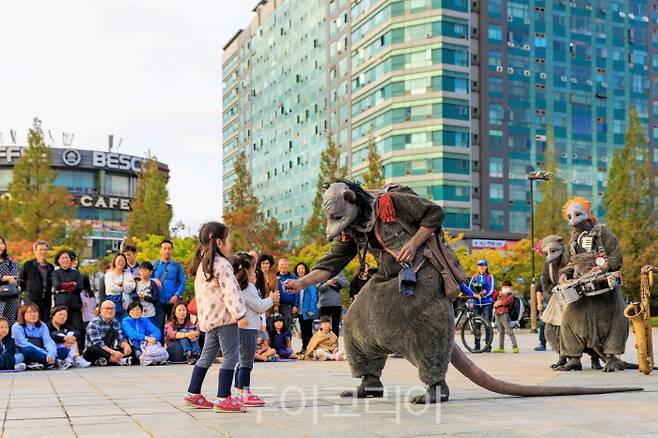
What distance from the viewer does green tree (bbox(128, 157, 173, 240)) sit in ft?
188

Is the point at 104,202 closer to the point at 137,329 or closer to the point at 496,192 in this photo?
the point at 496,192

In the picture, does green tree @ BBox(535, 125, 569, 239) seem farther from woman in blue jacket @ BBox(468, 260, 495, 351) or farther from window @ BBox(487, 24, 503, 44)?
woman in blue jacket @ BBox(468, 260, 495, 351)

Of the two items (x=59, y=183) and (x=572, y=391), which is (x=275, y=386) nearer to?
(x=572, y=391)

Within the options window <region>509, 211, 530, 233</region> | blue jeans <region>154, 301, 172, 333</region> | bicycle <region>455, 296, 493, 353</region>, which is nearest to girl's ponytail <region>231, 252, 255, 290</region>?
blue jeans <region>154, 301, 172, 333</region>

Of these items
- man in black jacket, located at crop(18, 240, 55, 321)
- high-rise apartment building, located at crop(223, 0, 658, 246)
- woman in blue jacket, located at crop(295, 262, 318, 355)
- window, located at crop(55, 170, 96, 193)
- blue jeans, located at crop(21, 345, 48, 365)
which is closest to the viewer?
blue jeans, located at crop(21, 345, 48, 365)

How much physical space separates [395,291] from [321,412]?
1.10 meters

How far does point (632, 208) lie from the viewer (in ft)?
153

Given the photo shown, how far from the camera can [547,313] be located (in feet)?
36.8

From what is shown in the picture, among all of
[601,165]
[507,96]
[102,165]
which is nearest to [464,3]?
[507,96]

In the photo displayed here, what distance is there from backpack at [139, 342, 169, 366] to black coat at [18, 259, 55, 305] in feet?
5.53

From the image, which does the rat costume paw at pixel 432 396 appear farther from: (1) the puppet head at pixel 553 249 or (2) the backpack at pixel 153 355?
(2) the backpack at pixel 153 355

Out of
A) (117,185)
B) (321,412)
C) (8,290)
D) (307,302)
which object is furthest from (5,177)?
(321,412)

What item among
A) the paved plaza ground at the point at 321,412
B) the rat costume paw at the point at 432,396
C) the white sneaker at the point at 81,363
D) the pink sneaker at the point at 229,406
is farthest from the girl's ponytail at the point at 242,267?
the white sneaker at the point at 81,363

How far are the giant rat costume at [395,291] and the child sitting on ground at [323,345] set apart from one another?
6.66m
